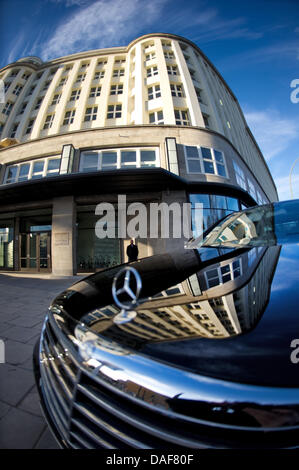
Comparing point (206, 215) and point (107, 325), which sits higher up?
point (206, 215)

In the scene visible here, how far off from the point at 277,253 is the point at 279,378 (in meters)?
1.06

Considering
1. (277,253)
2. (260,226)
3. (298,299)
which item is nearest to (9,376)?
(298,299)

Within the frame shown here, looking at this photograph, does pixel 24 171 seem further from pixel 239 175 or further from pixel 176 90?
pixel 239 175

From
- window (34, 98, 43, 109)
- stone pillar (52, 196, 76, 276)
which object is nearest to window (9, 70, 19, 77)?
window (34, 98, 43, 109)

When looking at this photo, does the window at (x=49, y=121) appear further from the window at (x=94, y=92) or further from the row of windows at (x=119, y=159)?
the row of windows at (x=119, y=159)

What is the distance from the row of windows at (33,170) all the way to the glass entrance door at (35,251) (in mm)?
3489

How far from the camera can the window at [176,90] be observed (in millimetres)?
13688

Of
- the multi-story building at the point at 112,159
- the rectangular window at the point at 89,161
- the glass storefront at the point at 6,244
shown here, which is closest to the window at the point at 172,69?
the multi-story building at the point at 112,159

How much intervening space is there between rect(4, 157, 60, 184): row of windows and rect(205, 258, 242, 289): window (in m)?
11.8

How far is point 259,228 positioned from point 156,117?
46.1ft

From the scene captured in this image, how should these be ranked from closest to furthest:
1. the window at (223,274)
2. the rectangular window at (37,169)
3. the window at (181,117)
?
the window at (223,274), the rectangular window at (37,169), the window at (181,117)

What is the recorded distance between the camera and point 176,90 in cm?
1384

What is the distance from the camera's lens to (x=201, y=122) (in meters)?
12.4
